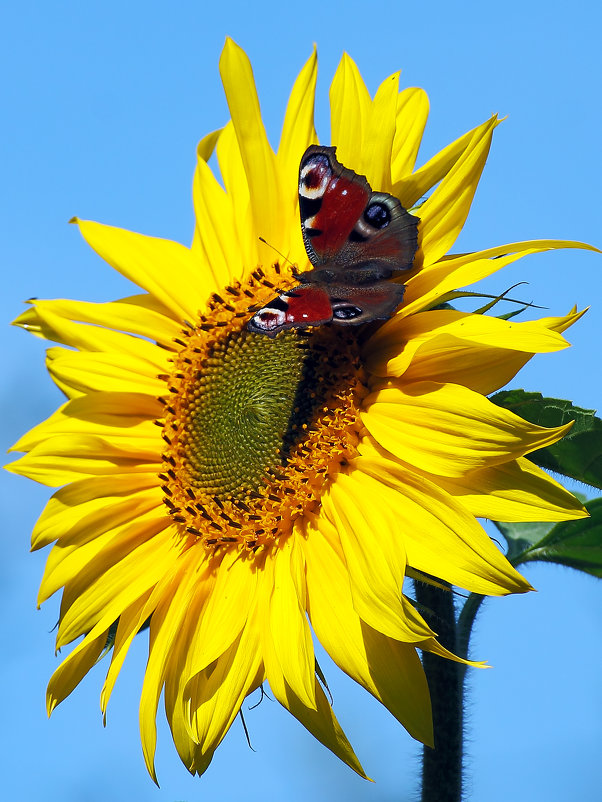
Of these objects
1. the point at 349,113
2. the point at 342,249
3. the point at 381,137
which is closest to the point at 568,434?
the point at 342,249

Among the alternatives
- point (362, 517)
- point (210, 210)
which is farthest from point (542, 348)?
point (210, 210)

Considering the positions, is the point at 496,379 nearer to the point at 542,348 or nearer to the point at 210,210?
the point at 542,348

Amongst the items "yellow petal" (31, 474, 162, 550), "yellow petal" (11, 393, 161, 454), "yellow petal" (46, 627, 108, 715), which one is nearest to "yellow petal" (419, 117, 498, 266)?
"yellow petal" (11, 393, 161, 454)

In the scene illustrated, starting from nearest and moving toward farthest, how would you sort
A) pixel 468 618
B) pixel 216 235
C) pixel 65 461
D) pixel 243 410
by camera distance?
pixel 468 618, pixel 243 410, pixel 65 461, pixel 216 235

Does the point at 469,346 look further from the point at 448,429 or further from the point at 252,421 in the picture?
the point at 252,421

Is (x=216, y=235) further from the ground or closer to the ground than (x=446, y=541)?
further from the ground

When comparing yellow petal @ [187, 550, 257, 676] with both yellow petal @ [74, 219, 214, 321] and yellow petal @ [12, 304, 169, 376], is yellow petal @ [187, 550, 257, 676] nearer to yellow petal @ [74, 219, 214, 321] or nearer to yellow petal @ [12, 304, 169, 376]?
yellow petal @ [12, 304, 169, 376]
